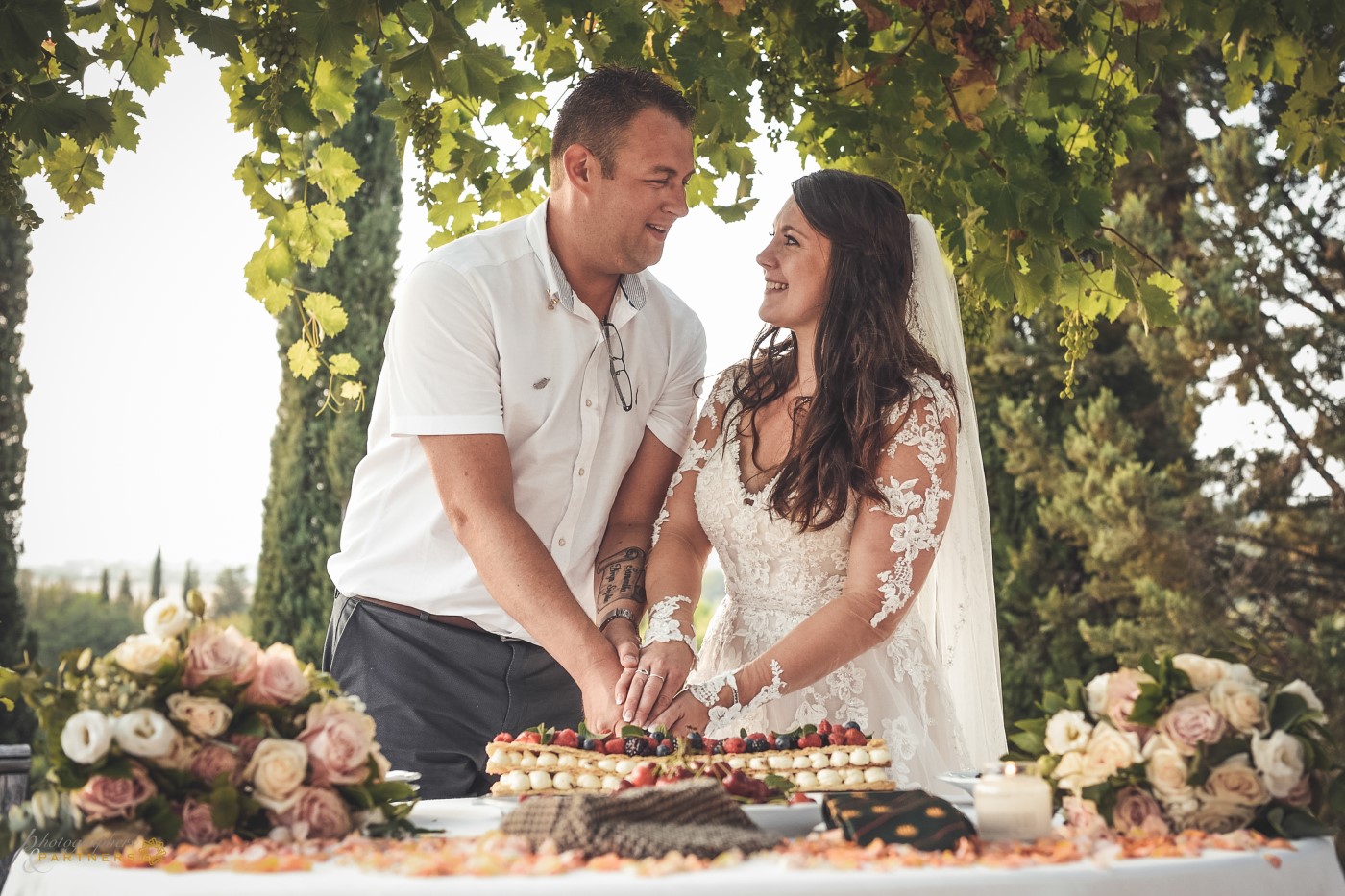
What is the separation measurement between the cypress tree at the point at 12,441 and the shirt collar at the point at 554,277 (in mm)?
6583

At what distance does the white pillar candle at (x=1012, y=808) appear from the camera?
1666 millimetres

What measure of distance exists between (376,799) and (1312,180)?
332 inches

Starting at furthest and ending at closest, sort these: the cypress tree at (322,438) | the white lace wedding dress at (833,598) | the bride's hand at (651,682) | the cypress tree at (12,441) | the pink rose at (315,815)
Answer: the cypress tree at (322,438), the cypress tree at (12,441), the white lace wedding dress at (833,598), the bride's hand at (651,682), the pink rose at (315,815)

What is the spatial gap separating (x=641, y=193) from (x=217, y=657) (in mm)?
2003

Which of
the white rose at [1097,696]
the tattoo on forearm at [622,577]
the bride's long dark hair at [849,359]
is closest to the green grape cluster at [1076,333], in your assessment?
the bride's long dark hair at [849,359]

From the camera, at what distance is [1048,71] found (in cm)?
348

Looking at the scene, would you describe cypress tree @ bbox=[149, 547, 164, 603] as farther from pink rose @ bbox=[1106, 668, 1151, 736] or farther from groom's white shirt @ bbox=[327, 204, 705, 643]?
pink rose @ bbox=[1106, 668, 1151, 736]

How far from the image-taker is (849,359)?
3342 mm

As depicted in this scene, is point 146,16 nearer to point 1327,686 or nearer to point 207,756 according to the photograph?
point 207,756

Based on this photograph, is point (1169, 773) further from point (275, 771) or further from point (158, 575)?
point (158, 575)

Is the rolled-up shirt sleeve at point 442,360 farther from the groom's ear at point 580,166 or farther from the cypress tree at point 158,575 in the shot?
the cypress tree at point 158,575

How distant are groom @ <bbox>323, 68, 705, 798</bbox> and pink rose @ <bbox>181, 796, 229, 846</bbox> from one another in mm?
1485

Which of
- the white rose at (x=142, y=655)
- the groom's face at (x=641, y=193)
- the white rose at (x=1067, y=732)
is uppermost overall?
the groom's face at (x=641, y=193)

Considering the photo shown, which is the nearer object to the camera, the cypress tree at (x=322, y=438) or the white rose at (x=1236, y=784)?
the white rose at (x=1236, y=784)
